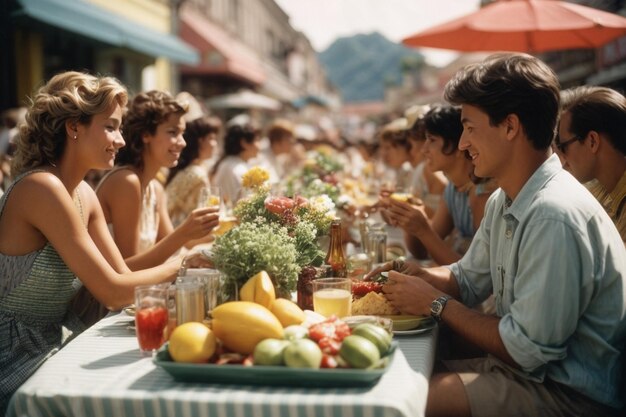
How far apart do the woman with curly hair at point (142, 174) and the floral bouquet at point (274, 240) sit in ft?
3.79

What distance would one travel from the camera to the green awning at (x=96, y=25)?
7.09m

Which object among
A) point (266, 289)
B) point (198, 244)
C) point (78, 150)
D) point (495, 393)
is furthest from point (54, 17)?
point (495, 393)

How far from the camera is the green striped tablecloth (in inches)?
63.2

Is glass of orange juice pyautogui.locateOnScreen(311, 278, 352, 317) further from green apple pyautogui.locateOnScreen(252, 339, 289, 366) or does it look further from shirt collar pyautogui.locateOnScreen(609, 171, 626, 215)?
shirt collar pyautogui.locateOnScreen(609, 171, 626, 215)

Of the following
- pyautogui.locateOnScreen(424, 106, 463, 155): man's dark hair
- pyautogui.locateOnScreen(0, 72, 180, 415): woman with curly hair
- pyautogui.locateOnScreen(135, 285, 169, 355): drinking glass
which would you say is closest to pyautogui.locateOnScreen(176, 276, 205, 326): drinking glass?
pyautogui.locateOnScreen(135, 285, 169, 355): drinking glass

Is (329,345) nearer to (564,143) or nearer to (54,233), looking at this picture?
(54,233)

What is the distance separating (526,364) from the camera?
6.57ft

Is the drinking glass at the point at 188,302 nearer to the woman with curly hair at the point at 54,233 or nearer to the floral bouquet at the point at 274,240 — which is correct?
the floral bouquet at the point at 274,240

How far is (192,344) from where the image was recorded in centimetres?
177

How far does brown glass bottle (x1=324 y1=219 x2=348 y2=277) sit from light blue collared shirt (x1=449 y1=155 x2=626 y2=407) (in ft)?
2.41

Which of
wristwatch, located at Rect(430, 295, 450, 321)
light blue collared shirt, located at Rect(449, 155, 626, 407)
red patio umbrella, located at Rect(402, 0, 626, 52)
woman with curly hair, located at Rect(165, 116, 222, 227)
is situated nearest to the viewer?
light blue collared shirt, located at Rect(449, 155, 626, 407)

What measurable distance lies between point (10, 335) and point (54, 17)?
598 centimetres

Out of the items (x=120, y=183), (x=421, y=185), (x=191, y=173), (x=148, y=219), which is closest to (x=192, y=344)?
(x=120, y=183)

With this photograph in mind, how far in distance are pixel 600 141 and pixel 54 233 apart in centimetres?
257
